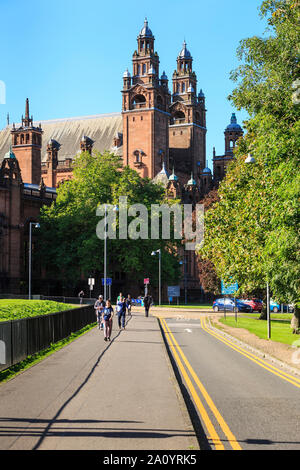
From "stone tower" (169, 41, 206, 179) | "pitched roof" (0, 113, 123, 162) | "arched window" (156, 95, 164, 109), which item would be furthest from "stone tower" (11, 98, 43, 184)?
"stone tower" (169, 41, 206, 179)

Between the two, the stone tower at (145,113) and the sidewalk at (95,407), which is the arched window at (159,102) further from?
the sidewalk at (95,407)

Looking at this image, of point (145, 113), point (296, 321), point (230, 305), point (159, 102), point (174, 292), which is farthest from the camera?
point (159, 102)

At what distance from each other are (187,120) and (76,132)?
71.6 ft

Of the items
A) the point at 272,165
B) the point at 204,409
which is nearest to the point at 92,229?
the point at 272,165

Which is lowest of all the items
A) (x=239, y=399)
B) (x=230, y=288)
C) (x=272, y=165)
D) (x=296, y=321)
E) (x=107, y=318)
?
(x=239, y=399)

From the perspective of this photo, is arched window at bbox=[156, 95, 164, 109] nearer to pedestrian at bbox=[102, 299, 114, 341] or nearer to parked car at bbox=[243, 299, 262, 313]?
parked car at bbox=[243, 299, 262, 313]

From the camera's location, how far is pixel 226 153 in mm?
127812

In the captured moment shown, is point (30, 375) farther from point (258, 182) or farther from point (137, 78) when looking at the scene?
point (137, 78)

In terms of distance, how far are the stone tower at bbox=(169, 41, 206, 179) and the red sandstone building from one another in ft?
0.59

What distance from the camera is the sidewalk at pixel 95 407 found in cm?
880

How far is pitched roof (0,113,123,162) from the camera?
123 meters

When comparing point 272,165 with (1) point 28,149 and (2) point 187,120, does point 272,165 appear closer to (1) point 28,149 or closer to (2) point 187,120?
(1) point 28,149

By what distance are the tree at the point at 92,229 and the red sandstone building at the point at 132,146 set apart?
4223 mm

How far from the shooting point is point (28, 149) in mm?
108500
